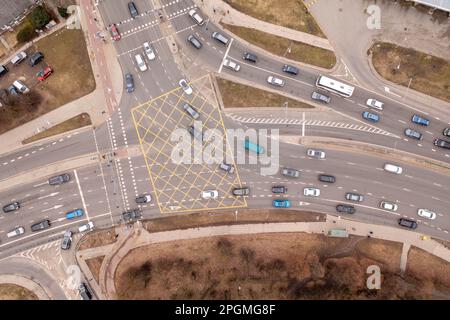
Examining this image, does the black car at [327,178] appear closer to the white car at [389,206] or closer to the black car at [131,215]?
the white car at [389,206]

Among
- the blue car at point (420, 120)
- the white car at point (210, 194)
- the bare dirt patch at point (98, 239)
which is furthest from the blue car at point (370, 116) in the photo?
the bare dirt patch at point (98, 239)

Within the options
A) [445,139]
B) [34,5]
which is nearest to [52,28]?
[34,5]

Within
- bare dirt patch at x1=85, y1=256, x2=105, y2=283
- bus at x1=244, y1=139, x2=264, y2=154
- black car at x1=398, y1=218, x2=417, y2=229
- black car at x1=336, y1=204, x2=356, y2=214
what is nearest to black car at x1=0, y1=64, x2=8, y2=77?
bare dirt patch at x1=85, y1=256, x2=105, y2=283

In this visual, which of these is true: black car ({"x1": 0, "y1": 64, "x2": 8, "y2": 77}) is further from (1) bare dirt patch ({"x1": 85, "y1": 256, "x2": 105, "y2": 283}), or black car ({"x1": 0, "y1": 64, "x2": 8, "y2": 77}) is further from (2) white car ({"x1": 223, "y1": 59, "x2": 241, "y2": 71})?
(2) white car ({"x1": 223, "y1": 59, "x2": 241, "y2": 71})

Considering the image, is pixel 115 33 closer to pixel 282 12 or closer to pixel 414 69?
pixel 282 12

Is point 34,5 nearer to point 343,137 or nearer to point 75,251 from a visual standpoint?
point 75,251

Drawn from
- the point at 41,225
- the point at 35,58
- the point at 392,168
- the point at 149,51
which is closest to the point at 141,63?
the point at 149,51
